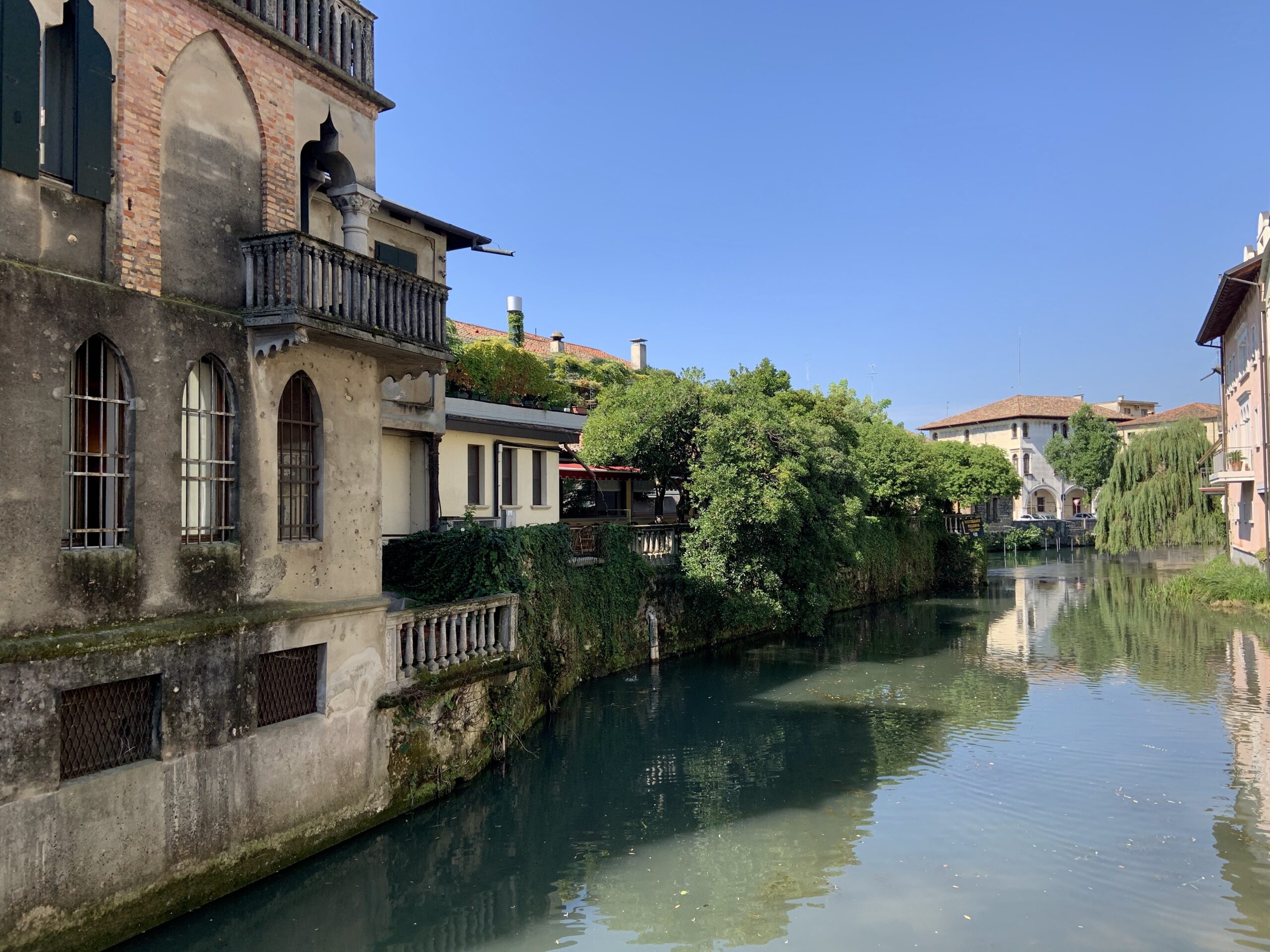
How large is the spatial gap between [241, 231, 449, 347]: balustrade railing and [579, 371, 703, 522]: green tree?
46.0ft

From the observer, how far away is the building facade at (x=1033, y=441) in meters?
86.6

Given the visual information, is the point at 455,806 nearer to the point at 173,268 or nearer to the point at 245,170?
the point at 173,268

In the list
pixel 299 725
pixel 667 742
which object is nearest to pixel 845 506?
pixel 667 742

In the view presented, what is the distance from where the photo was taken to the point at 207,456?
10617 millimetres

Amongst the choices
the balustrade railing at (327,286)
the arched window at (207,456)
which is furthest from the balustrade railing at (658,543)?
the arched window at (207,456)

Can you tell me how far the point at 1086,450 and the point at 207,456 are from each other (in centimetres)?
8480

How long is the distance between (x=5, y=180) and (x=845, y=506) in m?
28.0

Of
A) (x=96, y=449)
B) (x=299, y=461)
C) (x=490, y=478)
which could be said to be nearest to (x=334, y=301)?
(x=299, y=461)

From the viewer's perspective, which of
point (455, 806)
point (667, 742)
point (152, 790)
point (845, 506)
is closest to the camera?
point (152, 790)

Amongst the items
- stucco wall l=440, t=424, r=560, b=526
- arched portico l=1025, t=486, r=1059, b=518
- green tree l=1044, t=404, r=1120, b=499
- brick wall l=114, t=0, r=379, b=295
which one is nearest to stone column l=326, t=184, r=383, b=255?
brick wall l=114, t=0, r=379, b=295

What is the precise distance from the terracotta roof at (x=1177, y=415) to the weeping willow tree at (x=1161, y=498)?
38.0 m

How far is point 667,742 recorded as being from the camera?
18078 mm

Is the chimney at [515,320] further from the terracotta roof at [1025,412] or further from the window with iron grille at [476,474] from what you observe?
the terracotta roof at [1025,412]

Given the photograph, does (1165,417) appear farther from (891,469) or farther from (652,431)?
(652,431)
